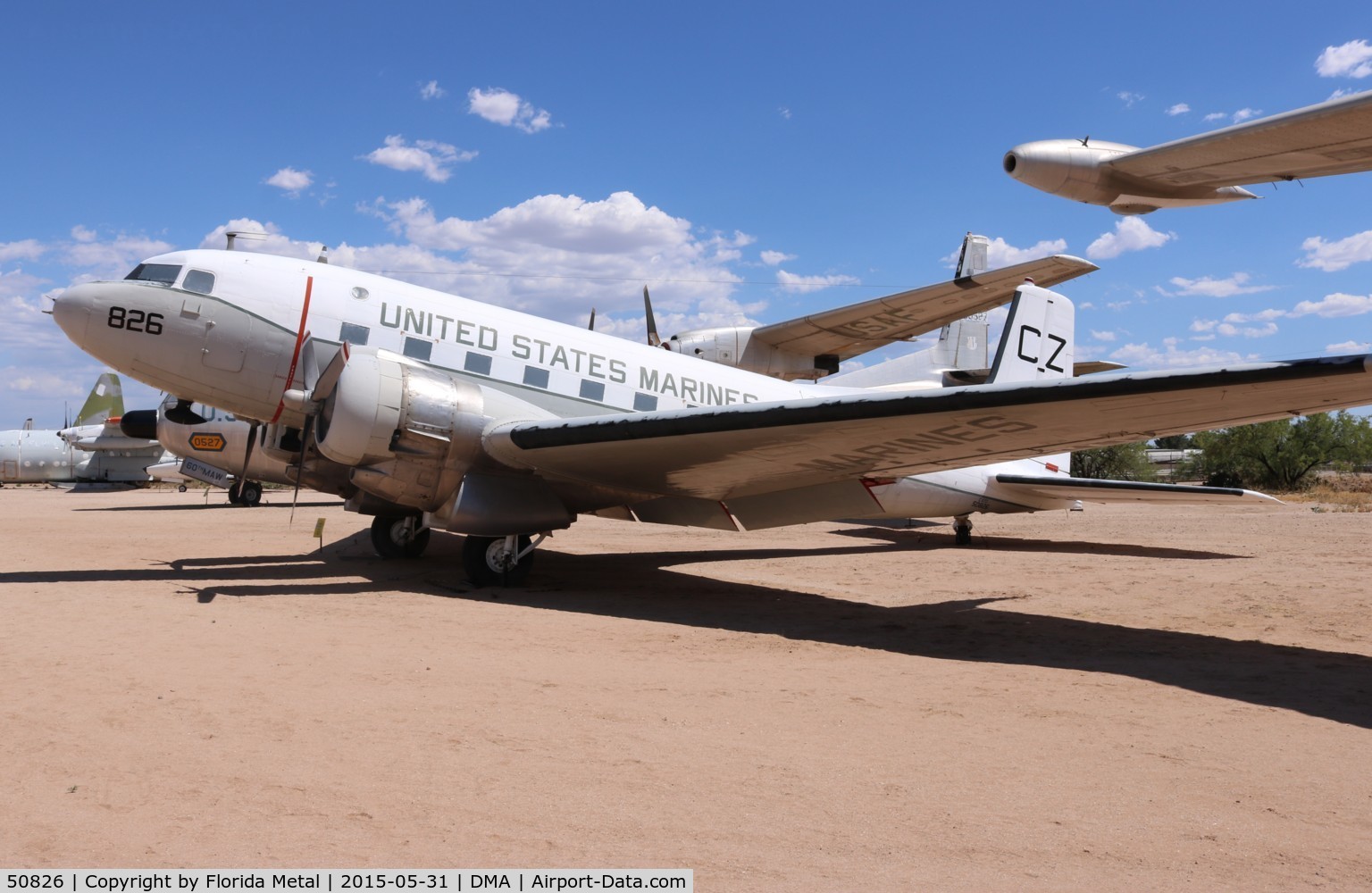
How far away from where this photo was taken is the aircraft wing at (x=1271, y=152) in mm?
6727

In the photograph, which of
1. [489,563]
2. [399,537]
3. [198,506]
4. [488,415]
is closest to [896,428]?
[488,415]

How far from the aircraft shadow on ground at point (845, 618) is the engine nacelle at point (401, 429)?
1268mm

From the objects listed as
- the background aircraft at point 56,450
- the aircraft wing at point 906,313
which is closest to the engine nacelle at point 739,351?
the aircraft wing at point 906,313

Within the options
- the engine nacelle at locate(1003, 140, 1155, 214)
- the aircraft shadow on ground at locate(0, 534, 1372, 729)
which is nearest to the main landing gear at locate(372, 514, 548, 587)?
the aircraft shadow on ground at locate(0, 534, 1372, 729)

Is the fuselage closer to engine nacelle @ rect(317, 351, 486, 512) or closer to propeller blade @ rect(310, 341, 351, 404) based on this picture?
propeller blade @ rect(310, 341, 351, 404)

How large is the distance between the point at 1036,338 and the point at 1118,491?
2843mm

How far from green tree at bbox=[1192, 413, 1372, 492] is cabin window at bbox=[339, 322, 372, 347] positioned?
39518 millimetres

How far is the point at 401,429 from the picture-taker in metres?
10.0

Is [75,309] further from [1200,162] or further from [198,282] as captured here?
[1200,162]

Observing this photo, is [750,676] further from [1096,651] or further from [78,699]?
[78,699]

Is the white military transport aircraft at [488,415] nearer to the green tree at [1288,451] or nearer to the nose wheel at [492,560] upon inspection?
the nose wheel at [492,560]

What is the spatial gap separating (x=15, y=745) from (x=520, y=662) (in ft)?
10.1

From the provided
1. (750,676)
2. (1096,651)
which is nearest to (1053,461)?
(1096,651)

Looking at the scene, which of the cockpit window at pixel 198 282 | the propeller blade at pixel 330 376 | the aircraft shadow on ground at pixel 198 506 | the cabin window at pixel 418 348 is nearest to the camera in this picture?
the propeller blade at pixel 330 376
